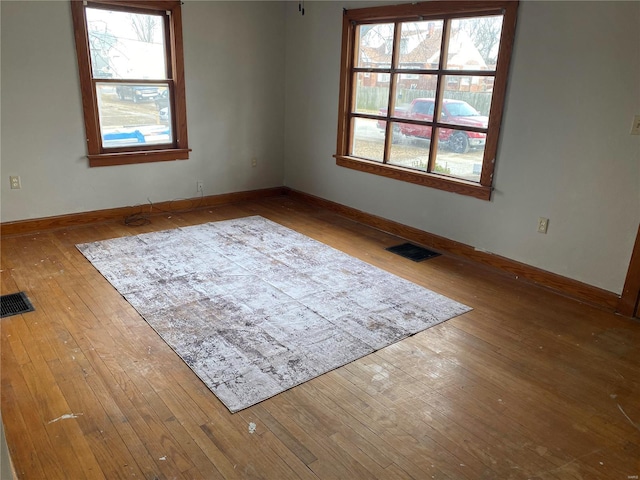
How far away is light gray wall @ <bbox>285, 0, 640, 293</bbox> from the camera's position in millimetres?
3129

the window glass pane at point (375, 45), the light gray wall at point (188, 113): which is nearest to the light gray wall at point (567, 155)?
the window glass pane at point (375, 45)

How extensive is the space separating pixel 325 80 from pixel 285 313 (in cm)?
304

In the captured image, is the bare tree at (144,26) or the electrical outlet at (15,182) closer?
the electrical outlet at (15,182)

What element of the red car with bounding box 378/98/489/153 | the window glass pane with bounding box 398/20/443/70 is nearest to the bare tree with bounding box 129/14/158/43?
the window glass pane with bounding box 398/20/443/70

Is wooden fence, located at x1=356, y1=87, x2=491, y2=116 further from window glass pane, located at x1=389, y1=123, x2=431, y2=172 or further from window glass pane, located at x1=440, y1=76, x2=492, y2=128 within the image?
window glass pane, located at x1=389, y1=123, x2=431, y2=172

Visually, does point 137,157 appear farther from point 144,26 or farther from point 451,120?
point 451,120

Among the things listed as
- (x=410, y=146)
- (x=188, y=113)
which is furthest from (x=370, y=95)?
(x=188, y=113)

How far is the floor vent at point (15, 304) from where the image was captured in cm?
303

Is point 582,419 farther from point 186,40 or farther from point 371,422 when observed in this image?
point 186,40

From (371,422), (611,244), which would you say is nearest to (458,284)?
(611,244)

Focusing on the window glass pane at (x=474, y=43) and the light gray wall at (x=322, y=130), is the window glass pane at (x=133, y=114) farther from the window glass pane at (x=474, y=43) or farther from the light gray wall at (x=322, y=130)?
the window glass pane at (x=474, y=43)

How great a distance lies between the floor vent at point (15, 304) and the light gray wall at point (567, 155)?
3227 millimetres

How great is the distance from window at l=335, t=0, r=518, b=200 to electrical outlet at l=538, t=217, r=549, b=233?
17.9 inches

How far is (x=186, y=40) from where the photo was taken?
194 inches
